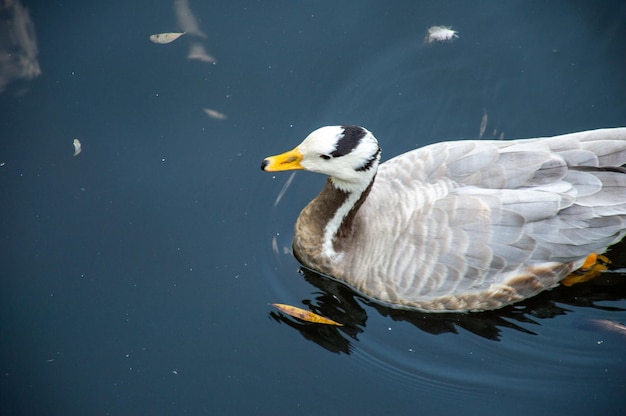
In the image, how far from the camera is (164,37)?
8.20 meters

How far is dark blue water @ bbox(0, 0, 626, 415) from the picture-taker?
20.5 feet

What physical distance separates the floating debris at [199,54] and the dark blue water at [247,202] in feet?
0.21

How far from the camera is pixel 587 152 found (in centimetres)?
634

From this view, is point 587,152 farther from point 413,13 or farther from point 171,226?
point 171,226

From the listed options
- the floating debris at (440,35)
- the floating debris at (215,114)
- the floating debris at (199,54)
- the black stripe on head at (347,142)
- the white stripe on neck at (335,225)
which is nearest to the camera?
the black stripe on head at (347,142)

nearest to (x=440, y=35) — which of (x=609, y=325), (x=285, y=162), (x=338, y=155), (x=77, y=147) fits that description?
(x=338, y=155)

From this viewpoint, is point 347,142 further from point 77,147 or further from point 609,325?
point 77,147

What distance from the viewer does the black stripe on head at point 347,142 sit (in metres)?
6.00

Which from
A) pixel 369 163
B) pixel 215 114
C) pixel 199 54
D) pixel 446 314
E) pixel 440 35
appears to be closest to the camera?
pixel 369 163

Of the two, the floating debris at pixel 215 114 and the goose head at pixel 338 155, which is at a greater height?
the goose head at pixel 338 155

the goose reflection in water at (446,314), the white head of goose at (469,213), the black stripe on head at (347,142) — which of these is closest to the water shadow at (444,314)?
the goose reflection in water at (446,314)

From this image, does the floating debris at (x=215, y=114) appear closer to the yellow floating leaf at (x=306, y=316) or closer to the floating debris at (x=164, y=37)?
the floating debris at (x=164, y=37)

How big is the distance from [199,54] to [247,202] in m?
1.91

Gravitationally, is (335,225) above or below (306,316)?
above
